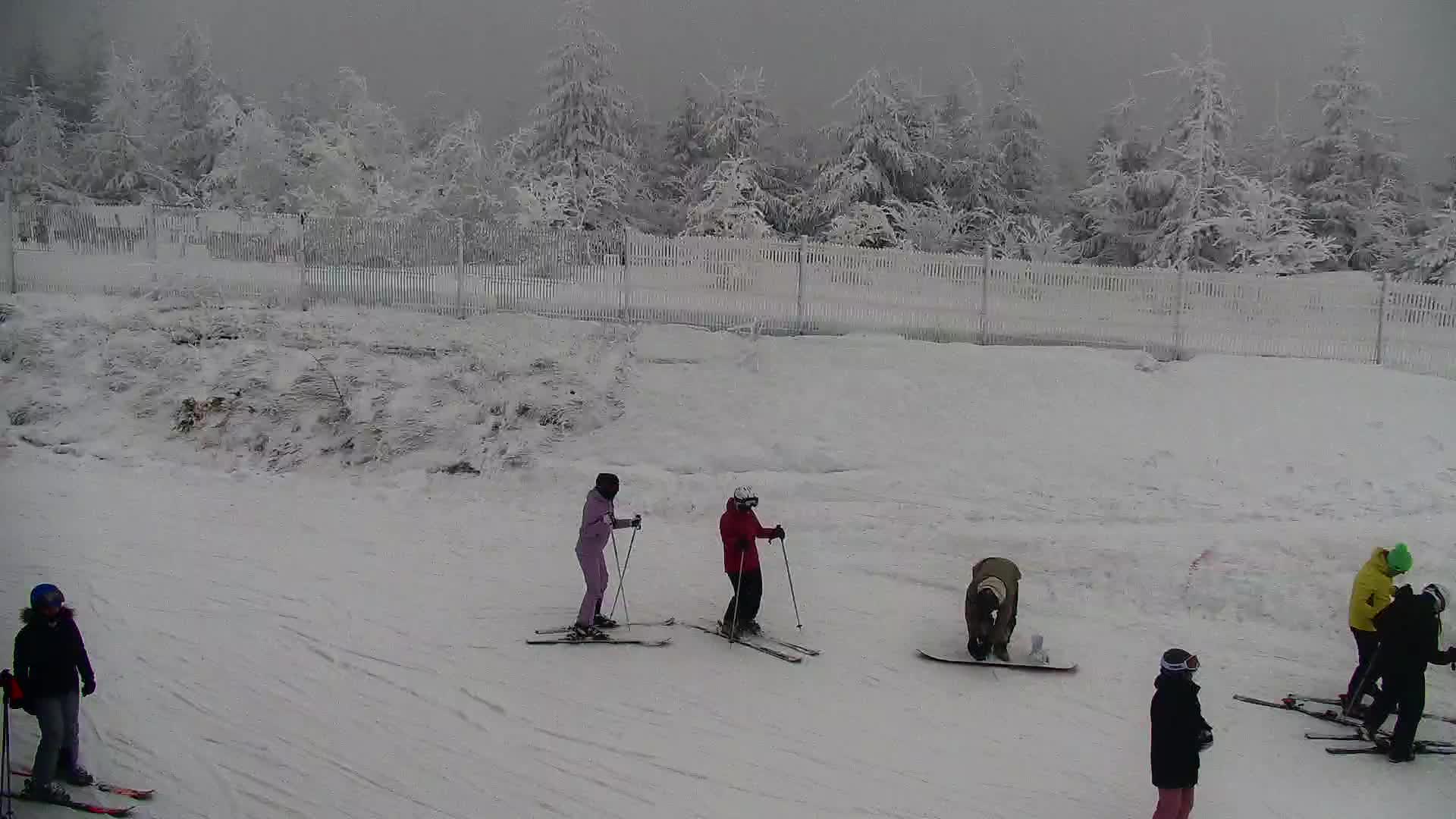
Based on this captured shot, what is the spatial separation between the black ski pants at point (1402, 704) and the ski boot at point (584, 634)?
6284 millimetres

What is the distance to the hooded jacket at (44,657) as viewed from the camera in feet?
21.1

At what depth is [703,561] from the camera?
479 inches

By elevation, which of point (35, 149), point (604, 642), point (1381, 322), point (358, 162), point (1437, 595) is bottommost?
point (604, 642)

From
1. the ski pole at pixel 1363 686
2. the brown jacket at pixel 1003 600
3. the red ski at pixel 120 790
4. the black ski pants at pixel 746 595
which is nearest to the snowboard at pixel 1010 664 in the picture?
the brown jacket at pixel 1003 600

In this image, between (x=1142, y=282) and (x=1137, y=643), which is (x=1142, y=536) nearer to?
(x=1137, y=643)

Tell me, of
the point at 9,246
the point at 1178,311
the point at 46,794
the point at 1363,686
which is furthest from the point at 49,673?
the point at 9,246

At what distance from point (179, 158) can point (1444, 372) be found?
44691 mm

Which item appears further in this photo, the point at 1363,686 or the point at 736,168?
the point at 736,168

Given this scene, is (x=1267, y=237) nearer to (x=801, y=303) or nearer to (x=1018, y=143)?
(x=1018, y=143)

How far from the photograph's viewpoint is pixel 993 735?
7.74 meters

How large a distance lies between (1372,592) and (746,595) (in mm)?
5191

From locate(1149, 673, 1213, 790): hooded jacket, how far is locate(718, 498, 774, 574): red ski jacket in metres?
3.96

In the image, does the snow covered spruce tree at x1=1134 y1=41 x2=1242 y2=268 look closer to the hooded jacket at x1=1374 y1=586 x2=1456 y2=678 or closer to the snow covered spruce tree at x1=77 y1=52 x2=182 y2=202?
the hooded jacket at x1=1374 y1=586 x2=1456 y2=678

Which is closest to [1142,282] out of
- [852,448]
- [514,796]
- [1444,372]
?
[1444,372]
